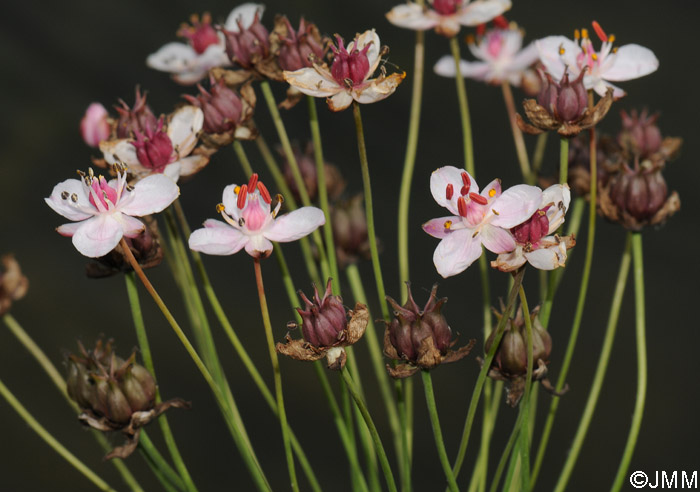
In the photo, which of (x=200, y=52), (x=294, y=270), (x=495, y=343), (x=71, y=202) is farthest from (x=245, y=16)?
(x=294, y=270)

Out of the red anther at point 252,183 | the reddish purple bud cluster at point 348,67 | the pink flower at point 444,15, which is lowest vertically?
the red anther at point 252,183

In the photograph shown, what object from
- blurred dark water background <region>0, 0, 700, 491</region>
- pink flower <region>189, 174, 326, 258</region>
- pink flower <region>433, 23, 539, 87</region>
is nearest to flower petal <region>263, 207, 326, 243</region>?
pink flower <region>189, 174, 326, 258</region>

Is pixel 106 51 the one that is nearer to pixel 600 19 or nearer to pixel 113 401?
pixel 600 19

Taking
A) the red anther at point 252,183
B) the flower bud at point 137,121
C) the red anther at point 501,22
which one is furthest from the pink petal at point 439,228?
the red anther at point 501,22

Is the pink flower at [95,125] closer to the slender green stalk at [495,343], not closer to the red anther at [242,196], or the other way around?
the red anther at [242,196]

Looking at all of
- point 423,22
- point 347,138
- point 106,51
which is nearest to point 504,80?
point 423,22

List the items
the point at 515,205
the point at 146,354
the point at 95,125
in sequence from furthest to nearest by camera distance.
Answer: the point at 95,125 < the point at 146,354 < the point at 515,205

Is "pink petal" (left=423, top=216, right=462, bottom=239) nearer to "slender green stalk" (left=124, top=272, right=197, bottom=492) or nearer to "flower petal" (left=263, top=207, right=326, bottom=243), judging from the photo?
"flower petal" (left=263, top=207, right=326, bottom=243)

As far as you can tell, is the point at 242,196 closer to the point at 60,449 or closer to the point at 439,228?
the point at 439,228
